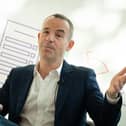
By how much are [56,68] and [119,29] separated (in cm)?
66

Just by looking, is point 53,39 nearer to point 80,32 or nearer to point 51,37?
point 51,37

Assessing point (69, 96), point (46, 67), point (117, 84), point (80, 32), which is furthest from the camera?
point (80, 32)

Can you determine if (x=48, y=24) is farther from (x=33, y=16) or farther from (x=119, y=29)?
(x=119, y=29)

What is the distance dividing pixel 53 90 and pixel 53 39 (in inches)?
10.3

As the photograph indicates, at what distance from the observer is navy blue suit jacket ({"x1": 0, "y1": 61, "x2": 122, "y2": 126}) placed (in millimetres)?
1480

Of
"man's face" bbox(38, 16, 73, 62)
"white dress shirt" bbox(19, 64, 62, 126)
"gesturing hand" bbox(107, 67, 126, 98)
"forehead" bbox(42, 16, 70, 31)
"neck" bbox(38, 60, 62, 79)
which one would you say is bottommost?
"white dress shirt" bbox(19, 64, 62, 126)

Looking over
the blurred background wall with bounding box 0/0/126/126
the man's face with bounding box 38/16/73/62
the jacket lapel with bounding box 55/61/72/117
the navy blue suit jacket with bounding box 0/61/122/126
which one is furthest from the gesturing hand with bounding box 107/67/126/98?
the blurred background wall with bounding box 0/0/126/126

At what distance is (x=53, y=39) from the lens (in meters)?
1.57

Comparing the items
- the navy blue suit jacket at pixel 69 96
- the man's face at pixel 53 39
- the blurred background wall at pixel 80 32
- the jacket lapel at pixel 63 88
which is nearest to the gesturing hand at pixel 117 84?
the navy blue suit jacket at pixel 69 96

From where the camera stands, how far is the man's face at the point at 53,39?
5.12 feet

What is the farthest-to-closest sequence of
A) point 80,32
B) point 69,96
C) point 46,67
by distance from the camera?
point 80,32 → point 46,67 → point 69,96

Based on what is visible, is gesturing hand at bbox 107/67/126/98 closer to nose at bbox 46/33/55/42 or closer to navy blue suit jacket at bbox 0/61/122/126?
navy blue suit jacket at bbox 0/61/122/126

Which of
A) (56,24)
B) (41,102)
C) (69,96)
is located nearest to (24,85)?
(41,102)

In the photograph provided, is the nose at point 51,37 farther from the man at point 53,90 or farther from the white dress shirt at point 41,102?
the white dress shirt at point 41,102
